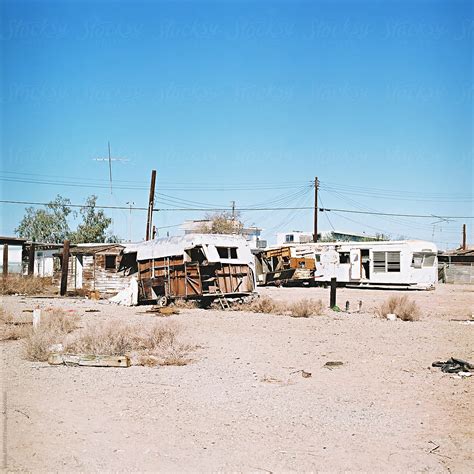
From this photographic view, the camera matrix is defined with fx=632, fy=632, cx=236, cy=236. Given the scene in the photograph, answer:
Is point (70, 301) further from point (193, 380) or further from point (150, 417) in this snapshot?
point (150, 417)

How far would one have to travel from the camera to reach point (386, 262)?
36625 millimetres

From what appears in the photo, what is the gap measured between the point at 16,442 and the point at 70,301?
20.5 meters

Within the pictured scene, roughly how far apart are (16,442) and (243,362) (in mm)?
5526

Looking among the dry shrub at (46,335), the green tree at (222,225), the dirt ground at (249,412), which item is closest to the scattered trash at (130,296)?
the dry shrub at (46,335)

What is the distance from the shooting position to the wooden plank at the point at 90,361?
10.4 metres

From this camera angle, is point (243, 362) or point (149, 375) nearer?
point (149, 375)

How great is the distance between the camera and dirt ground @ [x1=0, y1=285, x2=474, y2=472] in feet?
19.6

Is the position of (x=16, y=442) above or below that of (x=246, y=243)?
below

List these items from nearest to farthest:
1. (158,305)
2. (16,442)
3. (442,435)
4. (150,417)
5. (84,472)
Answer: (84,472), (16,442), (442,435), (150,417), (158,305)

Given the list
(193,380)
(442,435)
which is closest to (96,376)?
(193,380)

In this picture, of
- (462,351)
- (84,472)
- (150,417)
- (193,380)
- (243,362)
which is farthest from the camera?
(462,351)

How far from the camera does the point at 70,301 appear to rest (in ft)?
85.9

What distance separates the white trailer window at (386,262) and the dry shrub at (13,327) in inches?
931

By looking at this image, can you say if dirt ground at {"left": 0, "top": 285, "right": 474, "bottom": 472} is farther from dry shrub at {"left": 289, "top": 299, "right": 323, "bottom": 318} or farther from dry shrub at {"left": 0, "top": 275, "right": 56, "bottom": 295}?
dry shrub at {"left": 0, "top": 275, "right": 56, "bottom": 295}
